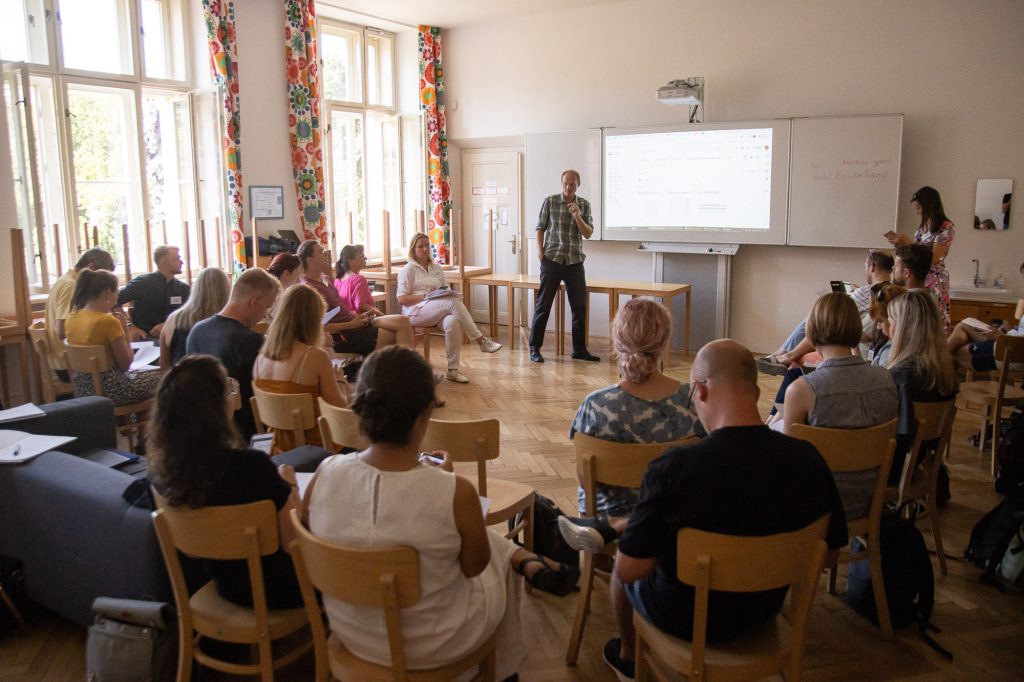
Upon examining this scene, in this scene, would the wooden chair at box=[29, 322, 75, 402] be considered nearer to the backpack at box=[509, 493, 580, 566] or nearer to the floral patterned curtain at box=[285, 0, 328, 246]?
the backpack at box=[509, 493, 580, 566]

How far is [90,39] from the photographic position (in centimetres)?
629

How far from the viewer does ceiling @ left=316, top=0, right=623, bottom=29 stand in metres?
7.77

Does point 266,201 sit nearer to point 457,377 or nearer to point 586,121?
point 457,377

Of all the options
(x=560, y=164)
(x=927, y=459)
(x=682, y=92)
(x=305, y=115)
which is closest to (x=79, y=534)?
(x=927, y=459)

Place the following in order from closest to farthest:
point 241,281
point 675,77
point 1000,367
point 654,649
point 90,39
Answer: point 654,649 < point 241,281 < point 1000,367 < point 90,39 < point 675,77

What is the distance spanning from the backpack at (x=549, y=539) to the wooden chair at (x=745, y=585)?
1034mm

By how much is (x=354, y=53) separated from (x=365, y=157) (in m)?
1.11

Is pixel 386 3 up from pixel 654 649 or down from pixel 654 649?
up

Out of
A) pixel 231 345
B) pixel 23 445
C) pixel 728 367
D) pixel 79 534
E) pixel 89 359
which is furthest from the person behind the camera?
pixel 89 359

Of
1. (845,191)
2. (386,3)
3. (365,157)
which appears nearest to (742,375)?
(845,191)

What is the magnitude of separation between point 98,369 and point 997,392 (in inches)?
190

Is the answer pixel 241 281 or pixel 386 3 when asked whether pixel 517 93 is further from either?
pixel 241 281

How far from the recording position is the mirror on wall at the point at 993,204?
20.8ft

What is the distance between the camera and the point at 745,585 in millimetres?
1743
